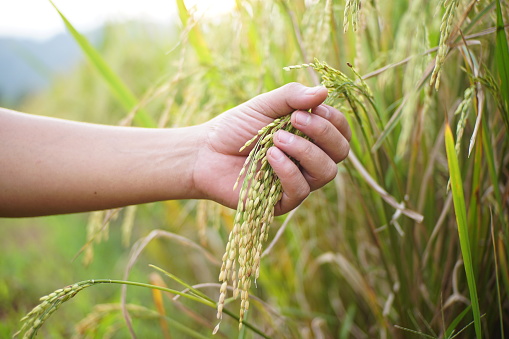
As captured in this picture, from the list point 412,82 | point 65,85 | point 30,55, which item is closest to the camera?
point 412,82

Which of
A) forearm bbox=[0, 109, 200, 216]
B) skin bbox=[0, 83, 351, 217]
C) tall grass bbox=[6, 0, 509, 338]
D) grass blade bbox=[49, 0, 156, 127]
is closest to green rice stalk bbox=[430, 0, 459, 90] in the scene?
tall grass bbox=[6, 0, 509, 338]

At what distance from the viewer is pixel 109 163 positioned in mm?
1176

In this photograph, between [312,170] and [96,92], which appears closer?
[312,170]

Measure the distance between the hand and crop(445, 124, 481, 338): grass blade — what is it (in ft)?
0.76

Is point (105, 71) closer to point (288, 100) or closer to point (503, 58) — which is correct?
point (288, 100)

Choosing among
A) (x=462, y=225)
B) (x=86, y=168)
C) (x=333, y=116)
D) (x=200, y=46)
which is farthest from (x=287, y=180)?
(x=200, y=46)

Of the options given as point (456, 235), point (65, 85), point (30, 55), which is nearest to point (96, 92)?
point (30, 55)

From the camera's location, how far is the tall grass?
93 cm

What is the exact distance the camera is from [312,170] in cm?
95

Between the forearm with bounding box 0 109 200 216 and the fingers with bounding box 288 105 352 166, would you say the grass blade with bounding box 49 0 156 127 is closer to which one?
the forearm with bounding box 0 109 200 216

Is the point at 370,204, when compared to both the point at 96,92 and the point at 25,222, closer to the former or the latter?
the point at 96,92

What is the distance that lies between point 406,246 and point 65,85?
15.4ft

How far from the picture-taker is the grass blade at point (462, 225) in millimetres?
775

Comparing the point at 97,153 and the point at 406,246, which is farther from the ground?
the point at 97,153
